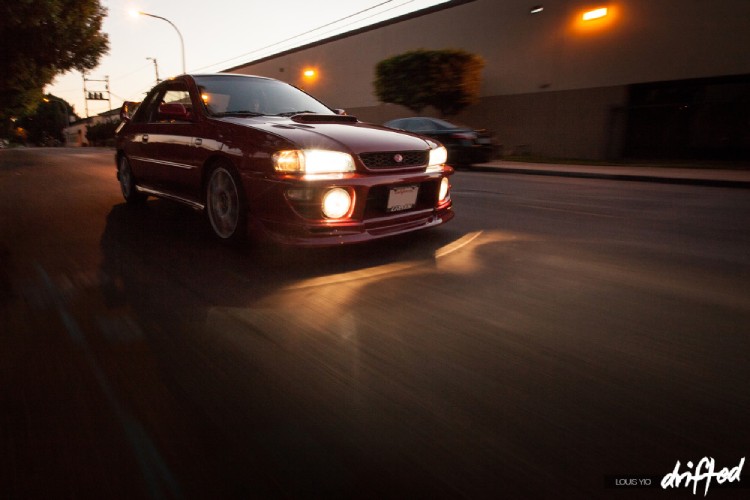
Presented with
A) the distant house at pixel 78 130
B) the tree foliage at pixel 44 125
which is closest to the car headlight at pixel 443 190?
the distant house at pixel 78 130

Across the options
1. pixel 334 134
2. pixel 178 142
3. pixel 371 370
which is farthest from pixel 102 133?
pixel 371 370

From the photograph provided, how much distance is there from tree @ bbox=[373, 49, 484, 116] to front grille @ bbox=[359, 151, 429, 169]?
1528 centimetres

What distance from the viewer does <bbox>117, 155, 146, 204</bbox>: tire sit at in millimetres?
6164

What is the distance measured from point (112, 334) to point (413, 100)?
18030mm

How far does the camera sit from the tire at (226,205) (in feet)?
12.3

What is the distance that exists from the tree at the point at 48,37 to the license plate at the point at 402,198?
17.4 meters

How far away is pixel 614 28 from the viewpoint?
51.2ft

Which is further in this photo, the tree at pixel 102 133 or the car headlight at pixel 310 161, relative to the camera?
the tree at pixel 102 133

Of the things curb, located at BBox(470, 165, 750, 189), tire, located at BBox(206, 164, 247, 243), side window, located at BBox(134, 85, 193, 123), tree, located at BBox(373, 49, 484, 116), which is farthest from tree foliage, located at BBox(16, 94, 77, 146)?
tire, located at BBox(206, 164, 247, 243)

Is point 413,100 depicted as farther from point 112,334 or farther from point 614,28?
point 112,334

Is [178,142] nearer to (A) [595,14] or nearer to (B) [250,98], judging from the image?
(B) [250,98]

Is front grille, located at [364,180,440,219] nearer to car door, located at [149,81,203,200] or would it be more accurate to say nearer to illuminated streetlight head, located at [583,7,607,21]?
car door, located at [149,81,203,200]

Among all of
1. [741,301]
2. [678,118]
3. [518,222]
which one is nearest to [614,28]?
[678,118]

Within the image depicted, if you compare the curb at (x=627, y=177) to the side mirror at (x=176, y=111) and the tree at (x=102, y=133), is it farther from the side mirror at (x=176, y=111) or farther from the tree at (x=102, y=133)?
the tree at (x=102, y=133)
